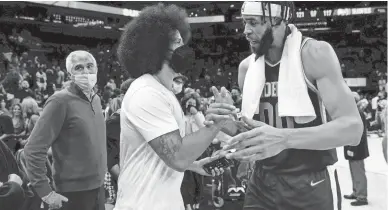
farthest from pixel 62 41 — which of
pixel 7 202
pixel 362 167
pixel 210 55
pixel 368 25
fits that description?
pixel 7 202

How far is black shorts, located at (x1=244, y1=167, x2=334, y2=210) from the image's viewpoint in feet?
7.26

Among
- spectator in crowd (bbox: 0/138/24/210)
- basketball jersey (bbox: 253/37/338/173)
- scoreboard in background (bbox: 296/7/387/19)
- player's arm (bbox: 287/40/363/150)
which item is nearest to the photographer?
player's arm (bbox: 287/40/363/150)

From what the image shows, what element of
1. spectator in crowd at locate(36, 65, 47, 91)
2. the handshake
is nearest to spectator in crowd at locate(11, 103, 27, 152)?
the handshake

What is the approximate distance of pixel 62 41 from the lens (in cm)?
2420

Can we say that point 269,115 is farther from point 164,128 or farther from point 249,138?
point 164,128

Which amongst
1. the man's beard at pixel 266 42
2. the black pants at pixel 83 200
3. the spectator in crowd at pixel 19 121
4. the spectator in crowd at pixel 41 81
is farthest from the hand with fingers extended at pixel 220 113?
the spectator in crowd at pixel 41 81

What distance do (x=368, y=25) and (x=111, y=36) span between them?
15.4 m

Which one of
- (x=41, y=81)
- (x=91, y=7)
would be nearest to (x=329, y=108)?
(x=41, y=81)

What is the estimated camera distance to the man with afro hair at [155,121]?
1.65 meters

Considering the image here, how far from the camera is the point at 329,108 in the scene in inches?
76.7

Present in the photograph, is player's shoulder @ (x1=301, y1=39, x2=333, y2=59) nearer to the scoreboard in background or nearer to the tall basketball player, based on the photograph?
the tall basketball player

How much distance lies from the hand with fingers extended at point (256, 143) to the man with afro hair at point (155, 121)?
11 cm

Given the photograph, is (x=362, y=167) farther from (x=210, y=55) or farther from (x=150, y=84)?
(x=210, y=55)

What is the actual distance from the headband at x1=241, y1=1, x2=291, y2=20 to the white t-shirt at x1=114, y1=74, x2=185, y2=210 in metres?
0.69
